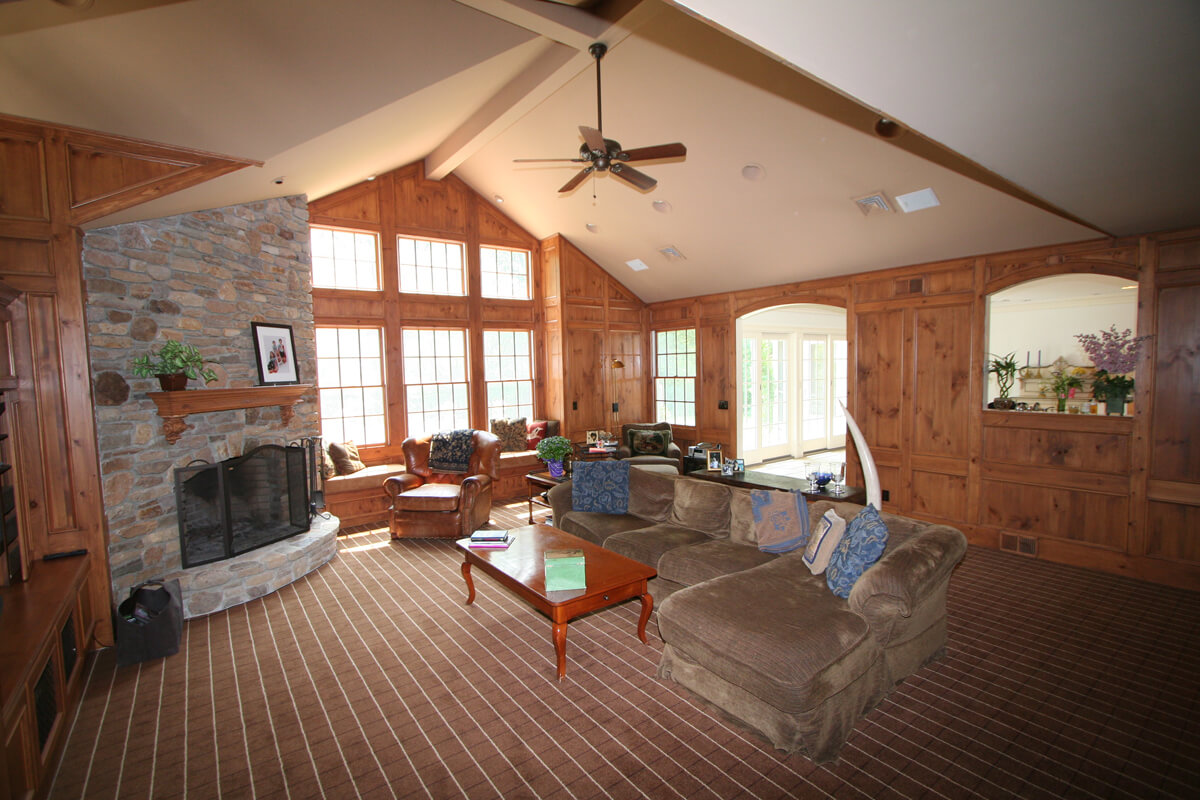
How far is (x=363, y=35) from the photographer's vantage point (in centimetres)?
272

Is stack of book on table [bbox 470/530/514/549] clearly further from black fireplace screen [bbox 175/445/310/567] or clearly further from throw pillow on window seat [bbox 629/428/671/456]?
throw pillow on window seat [bbox 629/428/671/456]

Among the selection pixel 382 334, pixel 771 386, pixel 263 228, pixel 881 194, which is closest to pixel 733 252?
pixel 881 194

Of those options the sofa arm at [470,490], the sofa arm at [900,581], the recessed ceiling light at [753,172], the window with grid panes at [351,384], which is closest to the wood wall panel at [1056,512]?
the sofa arm at [900,581]

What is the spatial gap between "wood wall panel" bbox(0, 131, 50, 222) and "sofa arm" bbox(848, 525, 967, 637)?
16.2 ft

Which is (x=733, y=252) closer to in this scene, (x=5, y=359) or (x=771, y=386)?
(x=771, y=386)

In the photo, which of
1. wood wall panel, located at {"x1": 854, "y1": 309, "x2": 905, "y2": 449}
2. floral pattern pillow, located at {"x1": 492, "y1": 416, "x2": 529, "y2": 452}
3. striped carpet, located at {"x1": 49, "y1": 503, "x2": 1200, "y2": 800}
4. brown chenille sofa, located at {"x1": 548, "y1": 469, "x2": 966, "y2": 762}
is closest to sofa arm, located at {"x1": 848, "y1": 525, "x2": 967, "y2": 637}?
brown chenille sofa, located at {"x1": 548, "y1": 469, "x2": 966, "y2": 762}

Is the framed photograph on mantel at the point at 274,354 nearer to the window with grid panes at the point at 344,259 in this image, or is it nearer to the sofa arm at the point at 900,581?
the window with grid panes at the point at 344,259

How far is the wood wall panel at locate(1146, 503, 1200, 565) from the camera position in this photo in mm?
3934

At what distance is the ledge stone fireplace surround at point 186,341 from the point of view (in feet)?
11.7

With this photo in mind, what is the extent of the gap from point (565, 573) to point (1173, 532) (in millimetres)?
4576

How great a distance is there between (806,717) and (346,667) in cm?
257

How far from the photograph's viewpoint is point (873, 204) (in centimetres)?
471

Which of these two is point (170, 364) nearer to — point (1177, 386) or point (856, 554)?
point (856, 554)

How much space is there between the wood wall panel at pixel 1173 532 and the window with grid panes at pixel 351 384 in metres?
7.34
